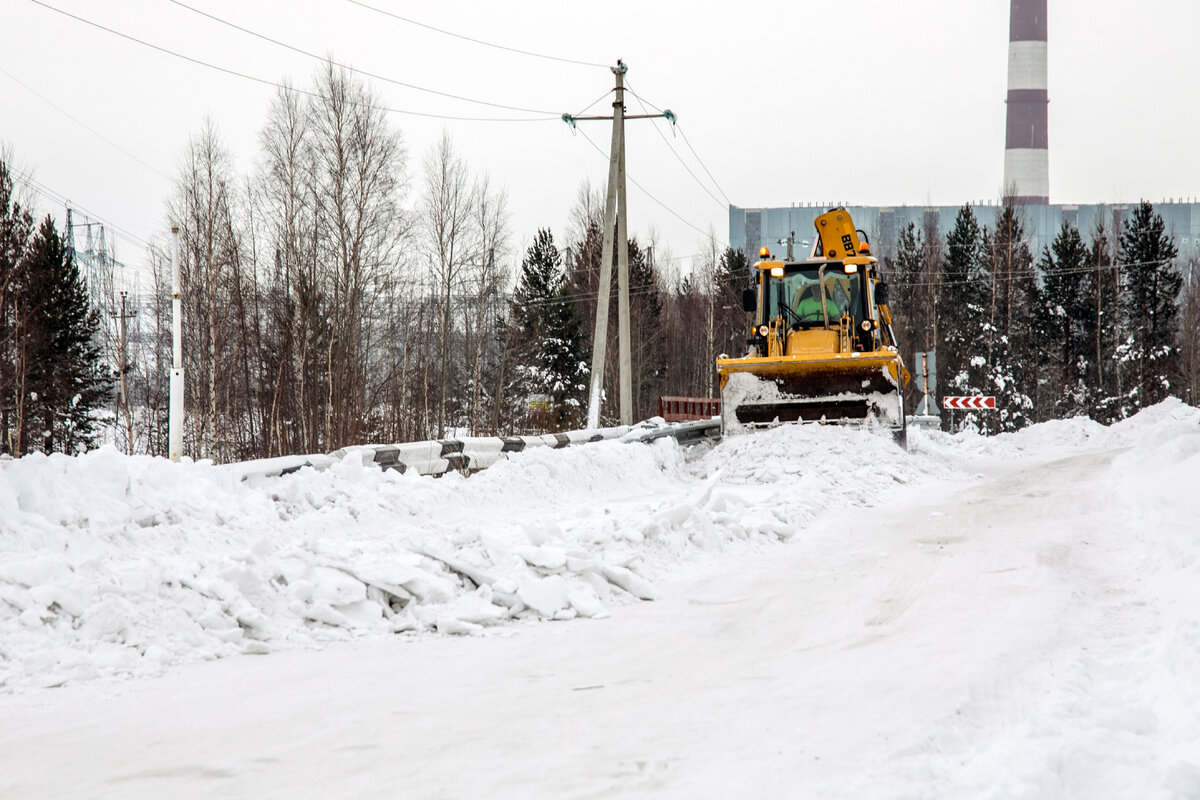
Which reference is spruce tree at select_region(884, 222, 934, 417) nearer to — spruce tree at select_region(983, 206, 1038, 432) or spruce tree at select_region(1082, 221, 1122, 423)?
spruce tree at select_region(983, 206, 1038, 432)

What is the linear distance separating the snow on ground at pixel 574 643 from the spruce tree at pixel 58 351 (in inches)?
838

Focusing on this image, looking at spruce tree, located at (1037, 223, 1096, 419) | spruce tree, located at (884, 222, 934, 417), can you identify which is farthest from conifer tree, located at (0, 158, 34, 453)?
spruce tree, located at (1037, 223, 1096, 419)

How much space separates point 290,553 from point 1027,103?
80.9m

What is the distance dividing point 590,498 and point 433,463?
1854 millimetres

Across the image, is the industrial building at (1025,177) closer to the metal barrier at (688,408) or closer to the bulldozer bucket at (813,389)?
the metal barrier at (688,408)

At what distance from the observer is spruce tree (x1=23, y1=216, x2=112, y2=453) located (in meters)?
26.3

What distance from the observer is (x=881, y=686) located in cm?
397

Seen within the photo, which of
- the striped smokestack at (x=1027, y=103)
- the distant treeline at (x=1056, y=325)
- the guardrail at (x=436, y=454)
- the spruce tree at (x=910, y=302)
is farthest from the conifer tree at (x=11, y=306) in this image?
the striped smokestack at (x=1027, y=103)

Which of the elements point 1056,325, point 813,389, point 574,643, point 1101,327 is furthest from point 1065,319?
point 574,643

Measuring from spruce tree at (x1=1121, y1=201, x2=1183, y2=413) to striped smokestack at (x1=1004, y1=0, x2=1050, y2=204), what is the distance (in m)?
29.5

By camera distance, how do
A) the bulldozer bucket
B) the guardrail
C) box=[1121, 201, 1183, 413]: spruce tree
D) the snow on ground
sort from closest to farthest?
the snow on ground, the guardrail, the bulldozer bucket, box=[1121, 201, 1183, 413]: spruce tree

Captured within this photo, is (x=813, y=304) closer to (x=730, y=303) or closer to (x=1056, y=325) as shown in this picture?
(x=730, y=303)

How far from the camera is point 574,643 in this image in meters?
5.16

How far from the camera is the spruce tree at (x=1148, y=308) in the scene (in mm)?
44156
